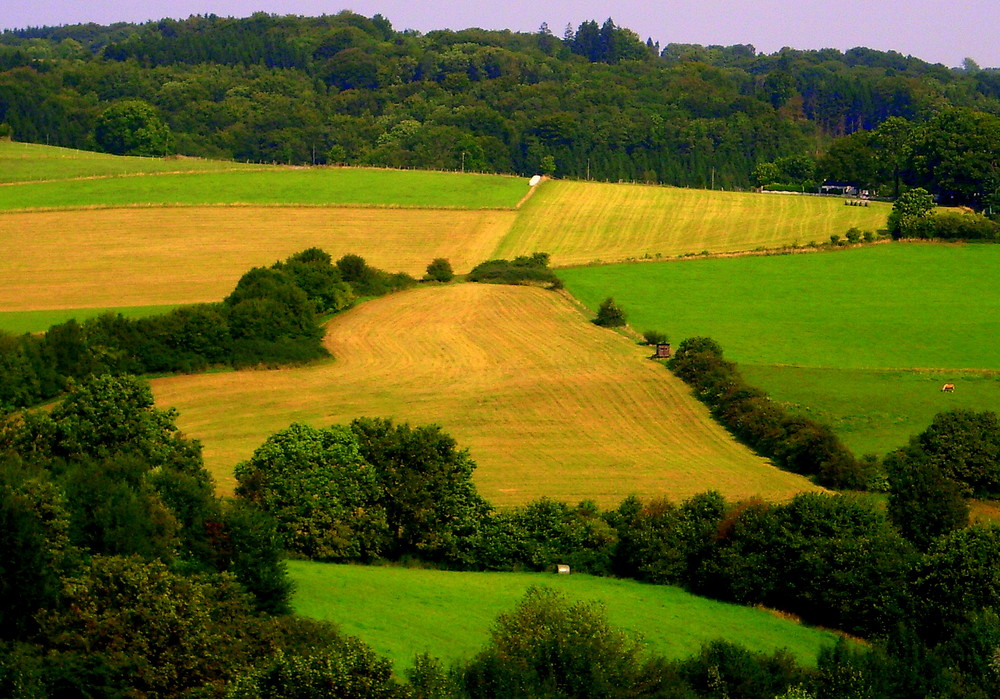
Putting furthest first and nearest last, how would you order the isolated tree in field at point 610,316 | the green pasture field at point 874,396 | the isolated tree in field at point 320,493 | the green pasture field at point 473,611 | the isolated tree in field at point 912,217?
the isolated tree in field at point 912,217, the isolated tree in field at point 610,316, the green pasture field at point 874,396, the isolated tree in field at point 320,493, the green pasture field at point 473,611

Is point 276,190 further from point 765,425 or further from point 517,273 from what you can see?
point 765,425

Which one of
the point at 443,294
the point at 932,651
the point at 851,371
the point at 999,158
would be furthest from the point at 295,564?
the point at 999,158

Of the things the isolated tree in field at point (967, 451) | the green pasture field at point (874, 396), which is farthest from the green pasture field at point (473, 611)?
the green pasture field at point (874, 396)

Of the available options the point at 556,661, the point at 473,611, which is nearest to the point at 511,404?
the point at 473,611

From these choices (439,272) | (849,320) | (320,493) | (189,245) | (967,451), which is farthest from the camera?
(189,245)

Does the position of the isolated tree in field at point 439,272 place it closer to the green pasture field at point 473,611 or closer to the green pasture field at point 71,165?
the green pasture field at point 71,165

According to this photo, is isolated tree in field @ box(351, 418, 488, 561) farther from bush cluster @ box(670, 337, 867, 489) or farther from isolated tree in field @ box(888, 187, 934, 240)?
isolated tree in field @ box(888, 187, 934, 240)

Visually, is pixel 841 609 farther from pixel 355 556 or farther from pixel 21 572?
pixel 21 572
